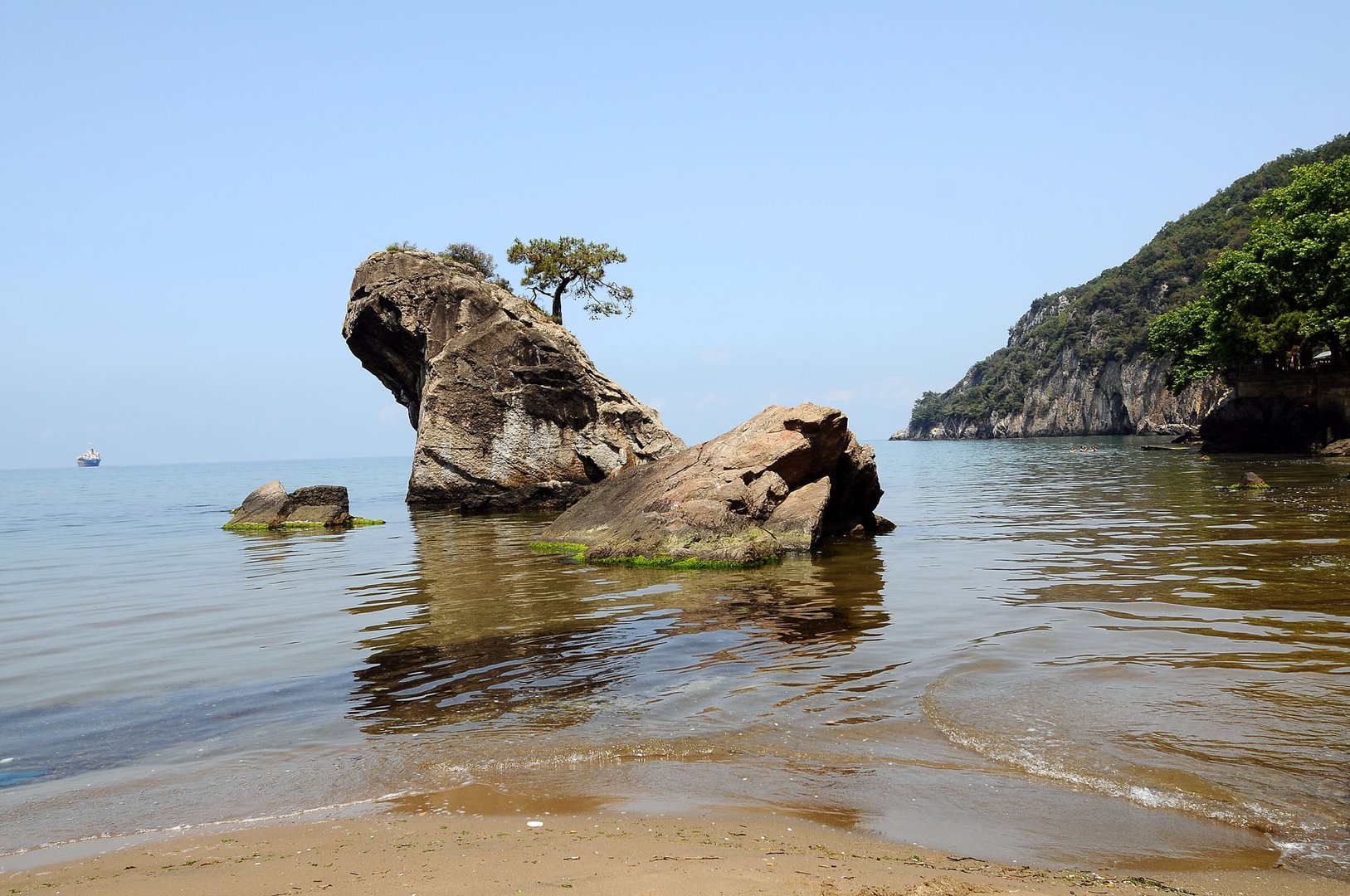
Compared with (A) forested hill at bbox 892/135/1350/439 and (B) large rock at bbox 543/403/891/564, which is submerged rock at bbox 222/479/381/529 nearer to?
(B) large rock at bbox 543/403/891/564

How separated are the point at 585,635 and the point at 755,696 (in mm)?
3537

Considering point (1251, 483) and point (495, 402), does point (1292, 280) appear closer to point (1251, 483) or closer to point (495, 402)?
point (1251, 483)

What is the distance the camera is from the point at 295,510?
3072 cm

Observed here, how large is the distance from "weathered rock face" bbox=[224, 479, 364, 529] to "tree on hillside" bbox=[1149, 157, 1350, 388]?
145 feet

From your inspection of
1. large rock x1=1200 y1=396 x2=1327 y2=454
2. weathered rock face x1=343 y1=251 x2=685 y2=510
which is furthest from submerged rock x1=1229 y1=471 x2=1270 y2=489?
large rock x1=1200 y1=396 x2=1327 y2=454

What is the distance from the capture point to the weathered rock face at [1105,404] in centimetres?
10906

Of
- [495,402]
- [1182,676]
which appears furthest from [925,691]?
[495,402]

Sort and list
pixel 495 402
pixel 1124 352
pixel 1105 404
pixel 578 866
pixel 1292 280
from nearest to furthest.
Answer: pixel 578 866 < pixel 495 402 < pixel 1292 280 < pixel 1124 352 < pixel 1105 404

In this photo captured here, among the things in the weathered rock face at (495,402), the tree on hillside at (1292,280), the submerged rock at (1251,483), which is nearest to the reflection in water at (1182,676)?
the submerged rock at (1251,483)

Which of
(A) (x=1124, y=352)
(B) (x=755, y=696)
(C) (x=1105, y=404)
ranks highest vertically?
(A) (x=1124, y=352)

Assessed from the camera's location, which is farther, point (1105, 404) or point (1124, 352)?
point (1105, 404)

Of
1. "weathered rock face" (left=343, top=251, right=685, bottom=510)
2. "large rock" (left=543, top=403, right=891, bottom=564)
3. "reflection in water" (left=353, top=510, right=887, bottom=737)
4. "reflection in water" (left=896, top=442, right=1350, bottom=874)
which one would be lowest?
"reflection in water" (left=896, top=442, right=1350, bottom=874)

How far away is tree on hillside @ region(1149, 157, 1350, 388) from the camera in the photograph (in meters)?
41.9

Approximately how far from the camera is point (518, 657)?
9.80 m
